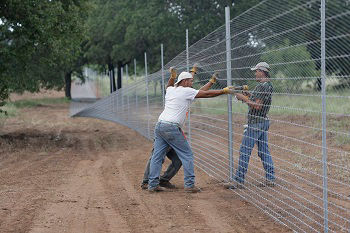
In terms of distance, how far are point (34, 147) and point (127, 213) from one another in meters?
8.93

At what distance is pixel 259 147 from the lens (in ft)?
25.7

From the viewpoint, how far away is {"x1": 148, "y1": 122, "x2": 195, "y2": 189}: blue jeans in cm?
821

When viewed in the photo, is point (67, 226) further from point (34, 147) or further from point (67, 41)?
point (67, 41)

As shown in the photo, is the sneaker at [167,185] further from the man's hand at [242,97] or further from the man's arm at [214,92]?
the man's hand at [242,97]

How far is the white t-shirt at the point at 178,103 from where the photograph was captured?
26.6 feet

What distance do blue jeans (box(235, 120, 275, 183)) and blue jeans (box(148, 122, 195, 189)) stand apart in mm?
733

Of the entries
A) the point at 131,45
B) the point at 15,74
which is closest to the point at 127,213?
the point at 15,74

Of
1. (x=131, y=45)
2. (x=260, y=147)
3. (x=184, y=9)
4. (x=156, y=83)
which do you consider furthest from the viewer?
(x=131, y=45)

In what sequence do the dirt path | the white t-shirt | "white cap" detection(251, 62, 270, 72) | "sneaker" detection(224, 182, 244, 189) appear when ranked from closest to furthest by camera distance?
the dirt path
"white cap" detection(251, 62, 270, 72)
the white t-shirt
"sneaker" detection(224, 182, 244, 189)

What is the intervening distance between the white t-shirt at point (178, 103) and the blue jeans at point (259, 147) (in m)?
0.97

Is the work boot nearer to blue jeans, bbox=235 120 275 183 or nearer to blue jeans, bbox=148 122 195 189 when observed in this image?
blue jeans, bbox=148 122 195 189

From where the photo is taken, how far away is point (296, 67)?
792cm

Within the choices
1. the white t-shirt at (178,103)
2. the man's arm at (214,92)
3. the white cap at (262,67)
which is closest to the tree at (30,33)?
the white t-shirt at (178,103)

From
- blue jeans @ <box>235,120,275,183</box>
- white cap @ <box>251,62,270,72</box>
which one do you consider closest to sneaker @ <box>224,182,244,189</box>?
blue jeans @ <box>235,120,275,183</box>
